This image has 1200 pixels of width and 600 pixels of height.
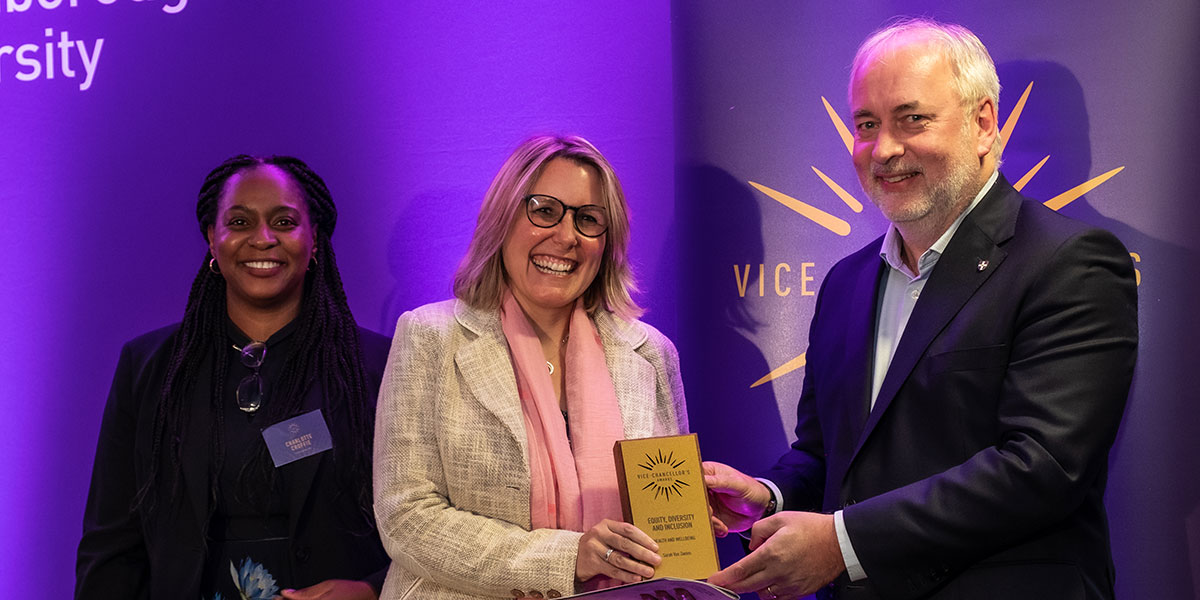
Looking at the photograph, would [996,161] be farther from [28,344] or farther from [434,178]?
[28,344]

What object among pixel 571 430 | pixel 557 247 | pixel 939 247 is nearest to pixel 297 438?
pixel 571 430

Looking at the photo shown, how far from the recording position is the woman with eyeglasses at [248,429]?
11.1 ft

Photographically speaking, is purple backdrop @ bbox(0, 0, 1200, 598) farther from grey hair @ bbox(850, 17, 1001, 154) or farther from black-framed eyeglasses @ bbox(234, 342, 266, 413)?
grey hair @ bbox(850, 17, 1001, 154)

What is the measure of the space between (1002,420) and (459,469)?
1313 mm

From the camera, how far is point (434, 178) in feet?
13.5

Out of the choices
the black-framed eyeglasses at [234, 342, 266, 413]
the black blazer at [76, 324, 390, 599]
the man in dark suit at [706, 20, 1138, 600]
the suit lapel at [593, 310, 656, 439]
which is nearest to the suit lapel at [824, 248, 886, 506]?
the man in dark suit at [706, 20, 1138, 600]

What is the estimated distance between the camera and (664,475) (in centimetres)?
261

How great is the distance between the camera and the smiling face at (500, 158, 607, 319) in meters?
3.03

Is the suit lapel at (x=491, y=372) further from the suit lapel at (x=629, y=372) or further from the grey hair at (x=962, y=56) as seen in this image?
the grey hair at (x=962, y=56)

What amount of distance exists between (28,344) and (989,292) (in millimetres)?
3565

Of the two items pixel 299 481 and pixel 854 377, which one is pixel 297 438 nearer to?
pixel 299 481

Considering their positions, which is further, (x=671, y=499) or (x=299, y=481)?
(x=299, y=481)

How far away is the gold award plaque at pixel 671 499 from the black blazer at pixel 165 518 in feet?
3.89

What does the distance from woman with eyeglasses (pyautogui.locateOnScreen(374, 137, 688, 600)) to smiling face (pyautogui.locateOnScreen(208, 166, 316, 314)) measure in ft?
2.69
